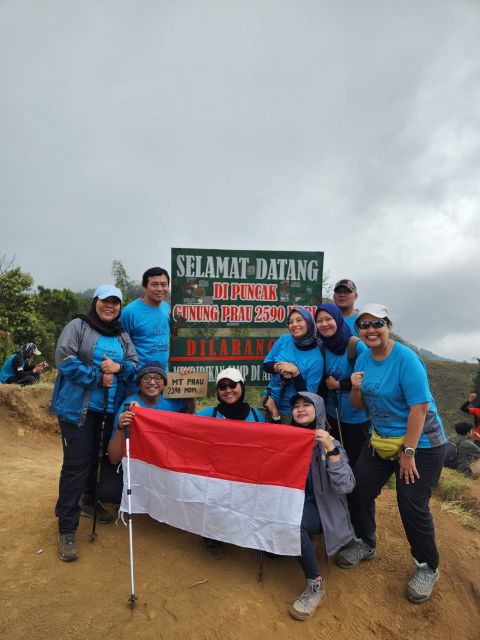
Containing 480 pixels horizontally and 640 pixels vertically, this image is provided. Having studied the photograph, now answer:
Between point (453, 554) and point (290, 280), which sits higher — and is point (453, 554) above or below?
below

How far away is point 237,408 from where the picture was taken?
440cm

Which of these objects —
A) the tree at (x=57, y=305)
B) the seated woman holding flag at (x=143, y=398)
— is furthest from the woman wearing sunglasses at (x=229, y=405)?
the tree at (x=57, y=305)

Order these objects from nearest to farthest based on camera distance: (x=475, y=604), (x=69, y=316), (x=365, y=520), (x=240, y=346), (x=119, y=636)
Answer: (x=119, y=636)
(x=475, y=604)
(x=365, y=520)
(x=240, y=346)
(x=69, y=316)

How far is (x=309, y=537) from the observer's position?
3902 millimetres

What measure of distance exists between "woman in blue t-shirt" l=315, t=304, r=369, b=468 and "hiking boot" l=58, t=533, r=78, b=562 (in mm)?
2937

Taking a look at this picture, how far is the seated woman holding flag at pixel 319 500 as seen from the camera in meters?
3.76

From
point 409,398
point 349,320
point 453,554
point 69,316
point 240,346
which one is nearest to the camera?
point 409,398

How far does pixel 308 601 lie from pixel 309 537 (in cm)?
50

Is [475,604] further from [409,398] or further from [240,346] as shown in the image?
[240,346]

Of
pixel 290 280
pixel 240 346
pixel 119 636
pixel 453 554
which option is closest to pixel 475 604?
pixel 453 554

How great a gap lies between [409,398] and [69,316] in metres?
23.1

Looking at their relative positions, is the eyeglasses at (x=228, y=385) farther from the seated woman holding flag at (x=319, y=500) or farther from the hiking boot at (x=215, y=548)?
the hiking boot at (x=215, y=548)

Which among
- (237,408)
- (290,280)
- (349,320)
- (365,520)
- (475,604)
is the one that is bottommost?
(475,604)

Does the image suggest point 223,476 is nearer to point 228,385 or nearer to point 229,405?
point 229,405
